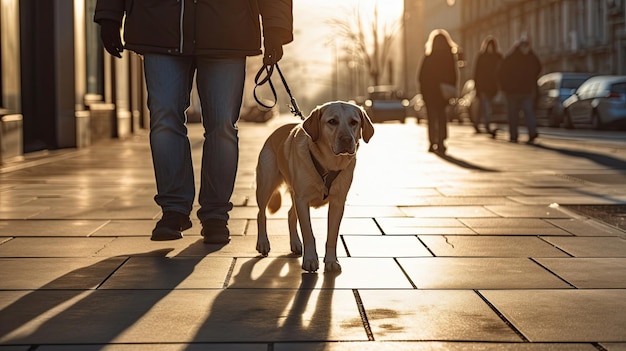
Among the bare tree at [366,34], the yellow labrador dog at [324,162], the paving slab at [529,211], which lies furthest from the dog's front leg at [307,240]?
the bare tree at [366,34]

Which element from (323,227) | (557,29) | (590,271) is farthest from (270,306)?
(557,29)

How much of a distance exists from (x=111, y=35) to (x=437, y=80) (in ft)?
34.7

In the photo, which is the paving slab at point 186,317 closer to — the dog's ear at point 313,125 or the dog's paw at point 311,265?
the dog's paw at point 311,265

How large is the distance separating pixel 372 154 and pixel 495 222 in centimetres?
835

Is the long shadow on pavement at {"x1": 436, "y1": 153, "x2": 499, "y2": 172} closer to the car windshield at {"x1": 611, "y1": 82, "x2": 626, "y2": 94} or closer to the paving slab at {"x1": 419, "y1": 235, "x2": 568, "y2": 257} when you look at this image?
the paving slab at {"x1": 419, "y1": 235, "x2": 568, "y2": 257}

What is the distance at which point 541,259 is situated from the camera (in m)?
5.39

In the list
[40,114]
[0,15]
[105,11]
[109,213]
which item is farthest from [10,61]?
[105,11]

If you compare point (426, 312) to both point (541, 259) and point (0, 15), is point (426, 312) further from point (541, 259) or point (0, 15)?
point (0, 15)

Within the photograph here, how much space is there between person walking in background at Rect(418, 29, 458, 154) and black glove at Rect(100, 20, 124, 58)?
1011cm

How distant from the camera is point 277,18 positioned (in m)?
5.96

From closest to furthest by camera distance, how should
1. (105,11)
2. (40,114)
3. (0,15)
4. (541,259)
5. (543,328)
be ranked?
(543,328)
(541,259)
(105,11)
(0,15)
(40,114)

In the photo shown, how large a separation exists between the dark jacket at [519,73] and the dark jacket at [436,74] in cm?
276

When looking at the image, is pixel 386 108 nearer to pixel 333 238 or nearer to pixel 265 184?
pixel 265 184

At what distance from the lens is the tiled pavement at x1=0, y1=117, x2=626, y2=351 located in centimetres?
365
